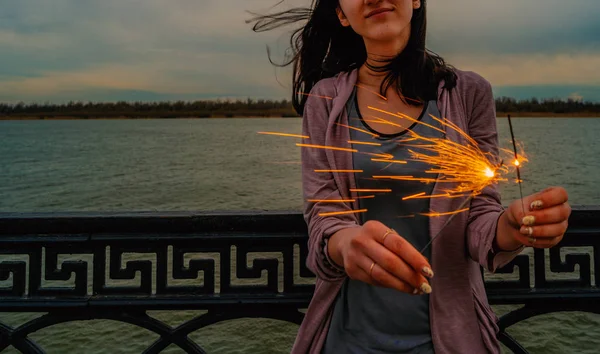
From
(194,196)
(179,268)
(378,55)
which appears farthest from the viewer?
(194,196)

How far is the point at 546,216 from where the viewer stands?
120 cm

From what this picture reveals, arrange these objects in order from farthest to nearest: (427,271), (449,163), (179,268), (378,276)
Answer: (179,268), (449,163), (378,276), (427,271)

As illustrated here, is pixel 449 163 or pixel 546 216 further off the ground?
pixel 449 163

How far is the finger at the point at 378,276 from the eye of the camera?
43.2 inches

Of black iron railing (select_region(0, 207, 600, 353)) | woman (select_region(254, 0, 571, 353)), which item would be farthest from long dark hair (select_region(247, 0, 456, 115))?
black iron railing (select_region(0, 207, 600, 353))

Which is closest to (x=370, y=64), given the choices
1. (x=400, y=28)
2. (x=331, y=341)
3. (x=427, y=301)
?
(x=400, y=28)

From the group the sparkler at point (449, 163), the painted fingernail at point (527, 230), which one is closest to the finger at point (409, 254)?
the painted fingernail at point (527, 230)

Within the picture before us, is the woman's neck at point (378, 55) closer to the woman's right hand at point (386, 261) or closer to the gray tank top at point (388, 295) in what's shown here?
the gray tank top at point (388, 295)

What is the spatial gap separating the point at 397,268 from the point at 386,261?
→ 30 millimetres

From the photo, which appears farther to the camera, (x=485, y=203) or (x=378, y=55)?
(x=378, y=55)

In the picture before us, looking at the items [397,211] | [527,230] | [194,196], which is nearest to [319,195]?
[397,211]

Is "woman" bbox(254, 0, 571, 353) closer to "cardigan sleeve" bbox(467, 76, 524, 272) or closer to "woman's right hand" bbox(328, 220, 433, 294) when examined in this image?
"cardigan sleeve" bbox(467, 76, 524, 272)

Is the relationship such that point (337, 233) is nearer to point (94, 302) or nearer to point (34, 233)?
point (94, 302)

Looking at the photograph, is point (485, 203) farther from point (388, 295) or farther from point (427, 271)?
point (427, 271)
